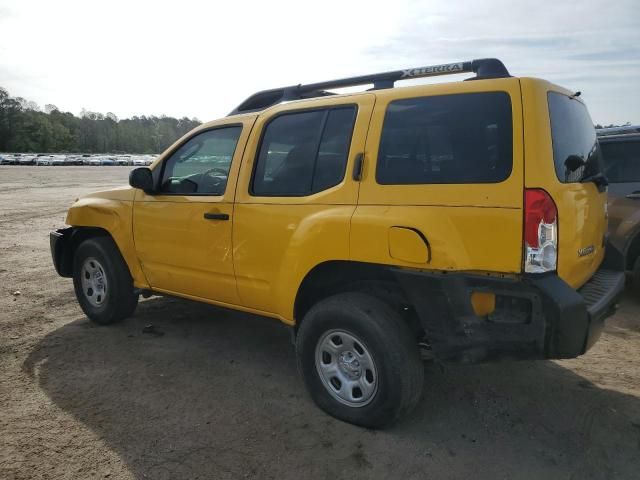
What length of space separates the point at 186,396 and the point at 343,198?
1.78 m

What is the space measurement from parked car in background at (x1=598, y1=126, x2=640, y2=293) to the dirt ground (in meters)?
1.03

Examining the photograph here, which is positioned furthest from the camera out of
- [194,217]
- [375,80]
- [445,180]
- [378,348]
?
[194,217]

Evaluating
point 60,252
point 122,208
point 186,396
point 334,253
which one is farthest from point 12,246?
point 334,253

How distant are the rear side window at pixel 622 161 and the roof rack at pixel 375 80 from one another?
129 inches

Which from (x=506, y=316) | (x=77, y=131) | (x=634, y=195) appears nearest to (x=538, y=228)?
(x=506, y=316)

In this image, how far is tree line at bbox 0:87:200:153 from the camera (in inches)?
3903

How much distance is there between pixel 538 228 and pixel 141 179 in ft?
10.3

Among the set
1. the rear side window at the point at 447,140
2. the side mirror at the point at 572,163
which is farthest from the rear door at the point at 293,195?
the side mirror at the point at 572,163

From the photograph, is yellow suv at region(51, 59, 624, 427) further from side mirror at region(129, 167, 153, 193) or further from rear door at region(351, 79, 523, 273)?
side mirror at region(129, 167, 153, 193)

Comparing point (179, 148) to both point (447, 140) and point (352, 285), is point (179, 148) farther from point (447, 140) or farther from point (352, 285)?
point (447, 140)

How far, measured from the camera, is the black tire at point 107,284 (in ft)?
15.8

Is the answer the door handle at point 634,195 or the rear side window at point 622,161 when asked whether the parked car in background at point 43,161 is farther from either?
the door handle at point 634,195

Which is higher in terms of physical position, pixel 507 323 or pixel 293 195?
pixel 293 195

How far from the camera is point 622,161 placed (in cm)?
569
